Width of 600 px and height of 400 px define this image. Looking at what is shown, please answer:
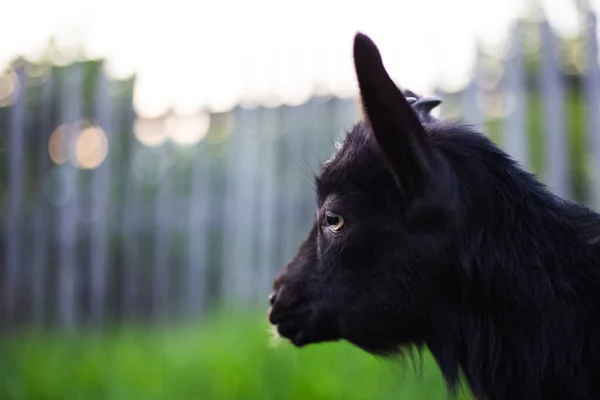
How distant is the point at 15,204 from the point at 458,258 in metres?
6.03

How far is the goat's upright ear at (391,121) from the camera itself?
2.11 meters

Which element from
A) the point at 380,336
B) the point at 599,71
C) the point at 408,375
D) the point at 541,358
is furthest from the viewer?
the point at 599,71

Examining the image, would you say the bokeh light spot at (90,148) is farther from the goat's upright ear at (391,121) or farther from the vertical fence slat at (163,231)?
the goat's upright ear at (391,121)

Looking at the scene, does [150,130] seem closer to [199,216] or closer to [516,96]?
[199,216]

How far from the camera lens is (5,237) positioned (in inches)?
295

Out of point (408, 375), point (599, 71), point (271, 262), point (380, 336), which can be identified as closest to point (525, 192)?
point (380, 336)

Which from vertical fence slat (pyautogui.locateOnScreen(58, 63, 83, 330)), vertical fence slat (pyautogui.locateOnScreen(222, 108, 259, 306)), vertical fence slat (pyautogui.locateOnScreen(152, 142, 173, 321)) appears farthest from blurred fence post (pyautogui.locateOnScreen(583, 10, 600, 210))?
vertical fence slat (pyautogui.locateOnScreen(58, 63, 83, 330))

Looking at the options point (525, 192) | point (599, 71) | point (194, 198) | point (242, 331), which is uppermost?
point (599, 71)

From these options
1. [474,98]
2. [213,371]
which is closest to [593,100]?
[474,98]

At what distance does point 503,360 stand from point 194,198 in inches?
191

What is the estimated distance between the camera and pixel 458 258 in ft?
7.59

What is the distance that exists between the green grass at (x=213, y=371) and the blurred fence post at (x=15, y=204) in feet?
5.52

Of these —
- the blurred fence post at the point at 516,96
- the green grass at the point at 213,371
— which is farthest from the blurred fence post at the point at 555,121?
the green grass at the point at 213,371

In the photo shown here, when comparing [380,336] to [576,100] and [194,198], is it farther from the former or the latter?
[194,198]
